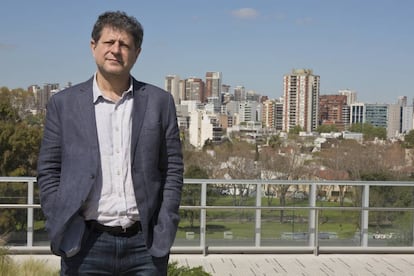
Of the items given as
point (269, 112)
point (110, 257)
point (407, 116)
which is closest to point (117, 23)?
point (110, 257)

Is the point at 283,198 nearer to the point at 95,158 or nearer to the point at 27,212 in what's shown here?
the point at 27,212

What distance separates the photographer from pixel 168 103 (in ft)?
8.27

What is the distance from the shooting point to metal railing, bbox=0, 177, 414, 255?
299 inches

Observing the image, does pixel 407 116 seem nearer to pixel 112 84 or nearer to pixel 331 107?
pixel 331 107

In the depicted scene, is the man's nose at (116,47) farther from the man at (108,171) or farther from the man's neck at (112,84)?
the man's neck at (112,84)

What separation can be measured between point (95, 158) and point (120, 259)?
404 mm

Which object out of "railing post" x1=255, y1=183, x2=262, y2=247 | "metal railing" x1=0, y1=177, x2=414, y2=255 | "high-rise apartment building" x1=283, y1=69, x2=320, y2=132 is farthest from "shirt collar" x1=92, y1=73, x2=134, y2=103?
"high-rise apartment building" x1=283, y1=69, x2=320, y2=132

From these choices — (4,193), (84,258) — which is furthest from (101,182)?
(4,193)

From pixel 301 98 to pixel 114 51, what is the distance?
3754 inches

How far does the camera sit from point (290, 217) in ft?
25.6

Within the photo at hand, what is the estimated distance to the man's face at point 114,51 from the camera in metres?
2.40

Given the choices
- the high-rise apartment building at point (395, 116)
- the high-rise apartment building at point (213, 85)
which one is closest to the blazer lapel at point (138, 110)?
the high-rise apartment building at point (395, 116)

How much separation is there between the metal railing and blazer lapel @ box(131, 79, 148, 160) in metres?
5.02

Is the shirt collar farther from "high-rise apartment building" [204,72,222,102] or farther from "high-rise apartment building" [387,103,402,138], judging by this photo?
"high-rise apartment building" [204,72,222,102]
